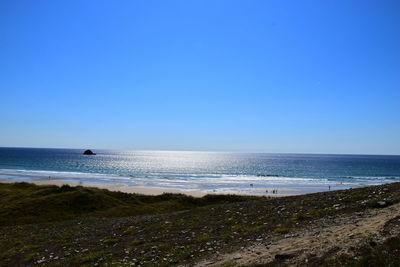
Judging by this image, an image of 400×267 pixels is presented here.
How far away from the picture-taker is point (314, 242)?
1155cm

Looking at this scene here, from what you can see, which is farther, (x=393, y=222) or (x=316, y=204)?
(x=316, y=204)

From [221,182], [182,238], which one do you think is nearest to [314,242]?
[182,238]

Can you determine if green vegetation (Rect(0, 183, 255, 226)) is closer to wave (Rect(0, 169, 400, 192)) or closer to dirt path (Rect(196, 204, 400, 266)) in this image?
wave (Rect(0, 169, 400, 192))

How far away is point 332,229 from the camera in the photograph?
42.9 ft

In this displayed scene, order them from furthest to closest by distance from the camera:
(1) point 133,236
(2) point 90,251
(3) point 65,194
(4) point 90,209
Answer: (3) point 65,194
(4) point 90,209
(1) point 133,236
(2) point 90,251

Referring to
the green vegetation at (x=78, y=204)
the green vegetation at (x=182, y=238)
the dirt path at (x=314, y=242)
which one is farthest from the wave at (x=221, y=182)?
A: the dirt path at (x=314, y=242)

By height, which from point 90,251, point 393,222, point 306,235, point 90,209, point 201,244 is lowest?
point 90,209

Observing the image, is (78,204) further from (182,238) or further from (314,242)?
(314,242)

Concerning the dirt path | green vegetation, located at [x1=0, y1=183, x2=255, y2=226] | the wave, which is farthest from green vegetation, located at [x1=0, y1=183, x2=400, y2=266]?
the wave

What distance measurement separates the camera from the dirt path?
1056 cm

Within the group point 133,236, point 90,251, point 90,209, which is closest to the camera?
point 90,251

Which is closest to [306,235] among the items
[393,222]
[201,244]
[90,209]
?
[393,222]

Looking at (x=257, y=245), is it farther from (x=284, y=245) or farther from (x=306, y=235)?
(x=306, y=235)

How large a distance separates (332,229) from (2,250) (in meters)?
20.7
